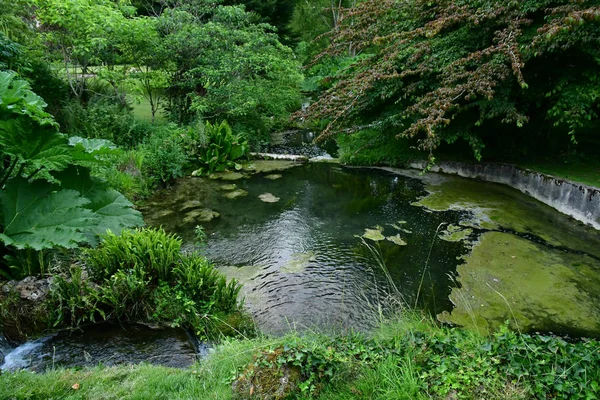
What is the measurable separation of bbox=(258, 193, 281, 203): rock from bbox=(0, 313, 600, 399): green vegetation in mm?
4331

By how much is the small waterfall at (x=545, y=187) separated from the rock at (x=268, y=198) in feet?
11.9

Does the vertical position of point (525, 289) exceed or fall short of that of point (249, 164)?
it falls short

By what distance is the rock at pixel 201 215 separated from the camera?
5.72 meters

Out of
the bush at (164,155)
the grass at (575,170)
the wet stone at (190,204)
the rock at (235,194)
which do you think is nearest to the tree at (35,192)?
the wet stone at (190,204)

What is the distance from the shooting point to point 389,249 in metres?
4.86

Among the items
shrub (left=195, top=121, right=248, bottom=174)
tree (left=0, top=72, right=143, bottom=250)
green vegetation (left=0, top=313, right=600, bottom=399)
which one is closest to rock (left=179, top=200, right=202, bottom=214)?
shrub (left=195, top=121, right=248, bottom=174)

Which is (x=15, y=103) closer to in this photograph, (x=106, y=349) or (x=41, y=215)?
(x=41, y=215)

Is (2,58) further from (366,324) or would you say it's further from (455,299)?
(455,299)

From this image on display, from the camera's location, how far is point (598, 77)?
5.34m

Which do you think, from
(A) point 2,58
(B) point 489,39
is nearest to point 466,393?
(B) point 489,39

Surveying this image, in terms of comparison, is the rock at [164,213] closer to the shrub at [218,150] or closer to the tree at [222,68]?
the shrub at [218,150]

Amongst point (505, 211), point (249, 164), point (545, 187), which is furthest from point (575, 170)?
point (249, 164)

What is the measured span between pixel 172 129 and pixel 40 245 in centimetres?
581

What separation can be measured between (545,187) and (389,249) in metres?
3.28
